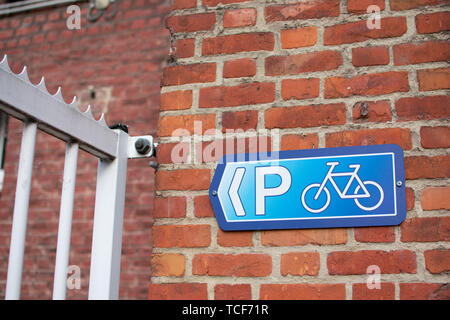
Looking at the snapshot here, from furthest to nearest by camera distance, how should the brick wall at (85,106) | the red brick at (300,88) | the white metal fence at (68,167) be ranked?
1. the brick wall at (85,106)
2. the red brick at (300,88)
3. the white metal fence at (68,167)

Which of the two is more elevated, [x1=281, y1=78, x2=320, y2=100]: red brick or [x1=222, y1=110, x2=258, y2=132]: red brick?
[x1=281, y1=78, x2=320, y2=100]: red brick

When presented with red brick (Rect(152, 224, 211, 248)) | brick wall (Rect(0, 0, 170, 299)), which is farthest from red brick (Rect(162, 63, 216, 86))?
brick wall (Rect(0, 0, 170, 299))

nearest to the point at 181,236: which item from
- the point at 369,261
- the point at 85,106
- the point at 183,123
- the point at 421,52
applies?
the point at 183,123

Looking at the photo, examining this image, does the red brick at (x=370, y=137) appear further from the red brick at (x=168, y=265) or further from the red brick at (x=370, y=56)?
the red brick at (x=168, y=265)

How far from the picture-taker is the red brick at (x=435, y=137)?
5.04 ft

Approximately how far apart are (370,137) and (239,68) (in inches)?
19.3

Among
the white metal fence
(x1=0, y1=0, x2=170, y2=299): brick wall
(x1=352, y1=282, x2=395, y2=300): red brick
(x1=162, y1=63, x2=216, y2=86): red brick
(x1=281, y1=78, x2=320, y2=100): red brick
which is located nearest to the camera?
the white metal fence

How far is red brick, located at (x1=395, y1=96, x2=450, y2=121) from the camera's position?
1.56 meters

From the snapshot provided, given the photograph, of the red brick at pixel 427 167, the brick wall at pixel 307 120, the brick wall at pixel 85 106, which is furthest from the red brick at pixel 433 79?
the brick wall at pixel 85 106

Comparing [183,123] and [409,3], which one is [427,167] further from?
[183,123]

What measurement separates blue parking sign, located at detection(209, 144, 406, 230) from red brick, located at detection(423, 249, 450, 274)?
13cm

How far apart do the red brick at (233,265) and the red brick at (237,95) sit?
494mm

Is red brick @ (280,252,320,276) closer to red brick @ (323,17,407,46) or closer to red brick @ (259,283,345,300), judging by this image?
red brick @ (259,283,345,300)

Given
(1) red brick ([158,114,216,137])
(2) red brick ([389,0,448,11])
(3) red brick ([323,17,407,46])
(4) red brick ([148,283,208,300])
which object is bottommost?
(4) red brick ([148,283,208,300])
